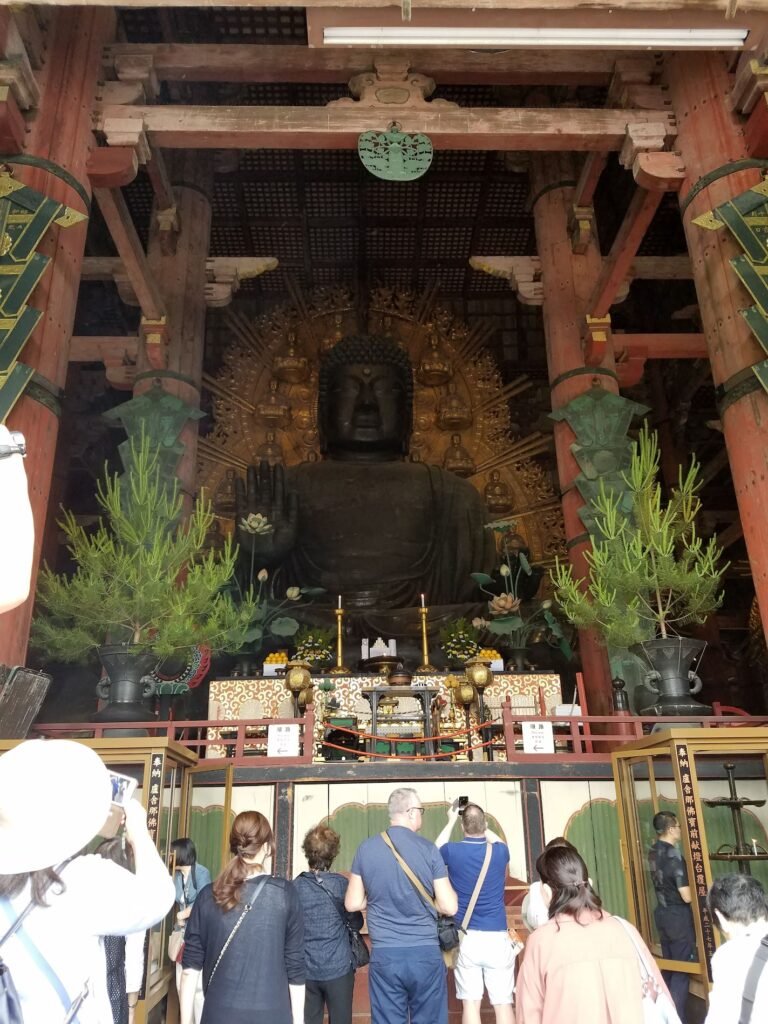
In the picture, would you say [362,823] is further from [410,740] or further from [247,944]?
[247,944]

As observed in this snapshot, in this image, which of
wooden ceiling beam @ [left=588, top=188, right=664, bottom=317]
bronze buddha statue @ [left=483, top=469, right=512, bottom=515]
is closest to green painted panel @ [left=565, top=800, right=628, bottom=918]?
wooden ceiling beam @ [left=588, top=188, right=664, bottom=317]

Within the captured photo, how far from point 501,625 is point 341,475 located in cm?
283

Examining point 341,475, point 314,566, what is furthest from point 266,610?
point 341,475

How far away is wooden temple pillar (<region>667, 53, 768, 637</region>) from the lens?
165 inches

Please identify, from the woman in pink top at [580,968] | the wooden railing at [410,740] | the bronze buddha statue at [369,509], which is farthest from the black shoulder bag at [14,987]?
the bronze buddha statue at [369,509]

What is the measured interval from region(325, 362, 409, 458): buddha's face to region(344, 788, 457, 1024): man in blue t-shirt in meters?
6.95

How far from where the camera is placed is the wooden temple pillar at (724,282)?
4184 mm

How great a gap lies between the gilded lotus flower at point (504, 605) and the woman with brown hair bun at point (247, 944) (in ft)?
15.9

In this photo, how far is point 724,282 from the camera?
4.57 m

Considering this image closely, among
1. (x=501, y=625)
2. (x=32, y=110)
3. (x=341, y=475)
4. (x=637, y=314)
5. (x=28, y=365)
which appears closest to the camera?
(x=28, y=365)

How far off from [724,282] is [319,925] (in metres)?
3.80

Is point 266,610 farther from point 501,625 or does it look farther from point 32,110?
point 32,110

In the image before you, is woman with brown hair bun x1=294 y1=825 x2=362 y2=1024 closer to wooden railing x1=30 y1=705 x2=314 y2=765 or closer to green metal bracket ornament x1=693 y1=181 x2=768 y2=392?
wooden railing x1=30 y1=705 x2=314 y2=765

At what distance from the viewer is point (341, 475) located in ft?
28.1
